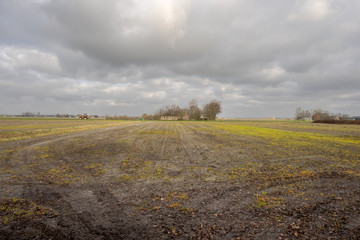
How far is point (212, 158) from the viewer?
400 inches

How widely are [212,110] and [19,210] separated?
118m

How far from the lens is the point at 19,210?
4199 mm

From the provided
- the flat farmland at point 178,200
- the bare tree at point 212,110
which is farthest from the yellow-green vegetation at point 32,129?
the bare tree at point 212,110

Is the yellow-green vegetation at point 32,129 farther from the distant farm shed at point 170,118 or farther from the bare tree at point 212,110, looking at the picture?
the distant farm shed at point 170,118

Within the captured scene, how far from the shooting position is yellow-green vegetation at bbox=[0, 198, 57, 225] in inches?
153

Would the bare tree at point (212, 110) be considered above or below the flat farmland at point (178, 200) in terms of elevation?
above

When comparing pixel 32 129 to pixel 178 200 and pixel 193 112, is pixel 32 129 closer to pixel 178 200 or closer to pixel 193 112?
pixel 178 200

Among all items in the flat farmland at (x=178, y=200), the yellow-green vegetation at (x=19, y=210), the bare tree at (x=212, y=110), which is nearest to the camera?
the flat farmland at (x=178, y=200)

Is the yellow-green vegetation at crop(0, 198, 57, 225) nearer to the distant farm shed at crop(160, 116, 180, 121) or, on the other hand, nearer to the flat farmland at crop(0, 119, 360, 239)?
the flat farmland at crop(0, 119, 360, 239)

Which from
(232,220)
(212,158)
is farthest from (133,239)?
(212,158)

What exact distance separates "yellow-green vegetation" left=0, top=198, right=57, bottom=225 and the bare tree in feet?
385

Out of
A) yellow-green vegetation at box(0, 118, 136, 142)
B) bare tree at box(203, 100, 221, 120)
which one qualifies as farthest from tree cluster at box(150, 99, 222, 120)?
yellow-green vegetation at box(0, 118, 136, 142)

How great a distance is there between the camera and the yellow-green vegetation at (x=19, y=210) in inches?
153

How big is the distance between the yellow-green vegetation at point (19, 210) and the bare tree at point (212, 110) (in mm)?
117421
